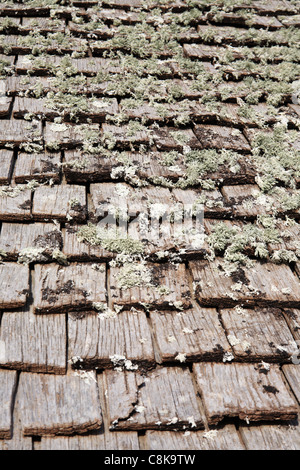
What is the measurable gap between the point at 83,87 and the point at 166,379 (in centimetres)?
162

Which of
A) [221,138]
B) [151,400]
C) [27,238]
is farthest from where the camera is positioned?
[221,138]

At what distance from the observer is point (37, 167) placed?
2.04 m

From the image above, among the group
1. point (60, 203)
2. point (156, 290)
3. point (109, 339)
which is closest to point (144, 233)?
point (156, 290)

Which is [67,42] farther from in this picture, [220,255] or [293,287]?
[293,287]

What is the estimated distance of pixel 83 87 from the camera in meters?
2.41

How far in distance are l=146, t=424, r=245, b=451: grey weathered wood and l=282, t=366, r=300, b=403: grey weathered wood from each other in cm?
30

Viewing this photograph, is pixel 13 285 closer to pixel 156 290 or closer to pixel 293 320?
pixel 156 290

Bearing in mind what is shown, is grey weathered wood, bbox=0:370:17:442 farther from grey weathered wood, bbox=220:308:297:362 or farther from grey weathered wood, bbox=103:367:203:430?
grey weathered wood, bbox=220:308:297:362

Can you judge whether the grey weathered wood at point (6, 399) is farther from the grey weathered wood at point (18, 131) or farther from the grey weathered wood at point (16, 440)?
the grey weathered wood at point (18, 131)

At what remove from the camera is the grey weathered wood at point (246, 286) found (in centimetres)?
180

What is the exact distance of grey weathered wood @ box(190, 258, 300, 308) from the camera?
180 cm

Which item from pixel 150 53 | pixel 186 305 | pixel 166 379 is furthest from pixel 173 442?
pixel 150 53

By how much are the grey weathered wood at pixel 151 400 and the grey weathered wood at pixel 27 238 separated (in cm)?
58

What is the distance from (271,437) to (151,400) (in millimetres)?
456
